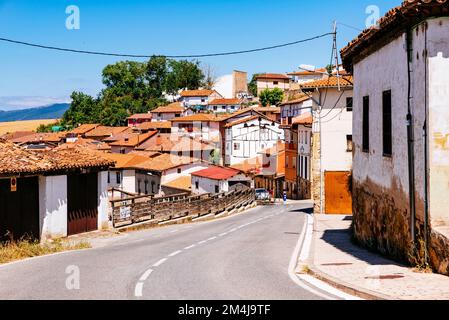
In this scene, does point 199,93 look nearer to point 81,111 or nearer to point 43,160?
point 81,111

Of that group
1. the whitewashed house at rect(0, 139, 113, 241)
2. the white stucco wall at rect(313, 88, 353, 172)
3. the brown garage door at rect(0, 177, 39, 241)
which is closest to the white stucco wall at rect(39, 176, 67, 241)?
the whitewashed house at rect(0, 139, 113, 241)

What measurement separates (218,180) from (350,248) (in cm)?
3982

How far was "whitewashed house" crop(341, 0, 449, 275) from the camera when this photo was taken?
37.2 feet

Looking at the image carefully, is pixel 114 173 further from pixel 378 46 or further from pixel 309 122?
pixel 378 46

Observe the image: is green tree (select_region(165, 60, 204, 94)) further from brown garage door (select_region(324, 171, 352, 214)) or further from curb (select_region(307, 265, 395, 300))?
curb (select_region(307, 265, 395, 300))

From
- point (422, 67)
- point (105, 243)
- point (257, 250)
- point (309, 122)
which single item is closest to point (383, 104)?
point (422, 67)

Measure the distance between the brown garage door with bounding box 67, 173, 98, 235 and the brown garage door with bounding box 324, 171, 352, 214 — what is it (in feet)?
55.1

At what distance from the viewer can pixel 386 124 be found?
14.8 m

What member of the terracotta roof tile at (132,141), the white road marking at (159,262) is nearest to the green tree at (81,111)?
the terracotta roof tile at (132,141)

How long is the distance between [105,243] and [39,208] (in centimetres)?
273

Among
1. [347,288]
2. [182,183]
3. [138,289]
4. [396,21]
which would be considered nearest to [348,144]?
[396,21]

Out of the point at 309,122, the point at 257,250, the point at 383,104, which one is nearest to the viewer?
the point at 383,104

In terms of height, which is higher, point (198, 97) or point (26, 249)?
point (198, 97)

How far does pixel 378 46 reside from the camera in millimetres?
15305
